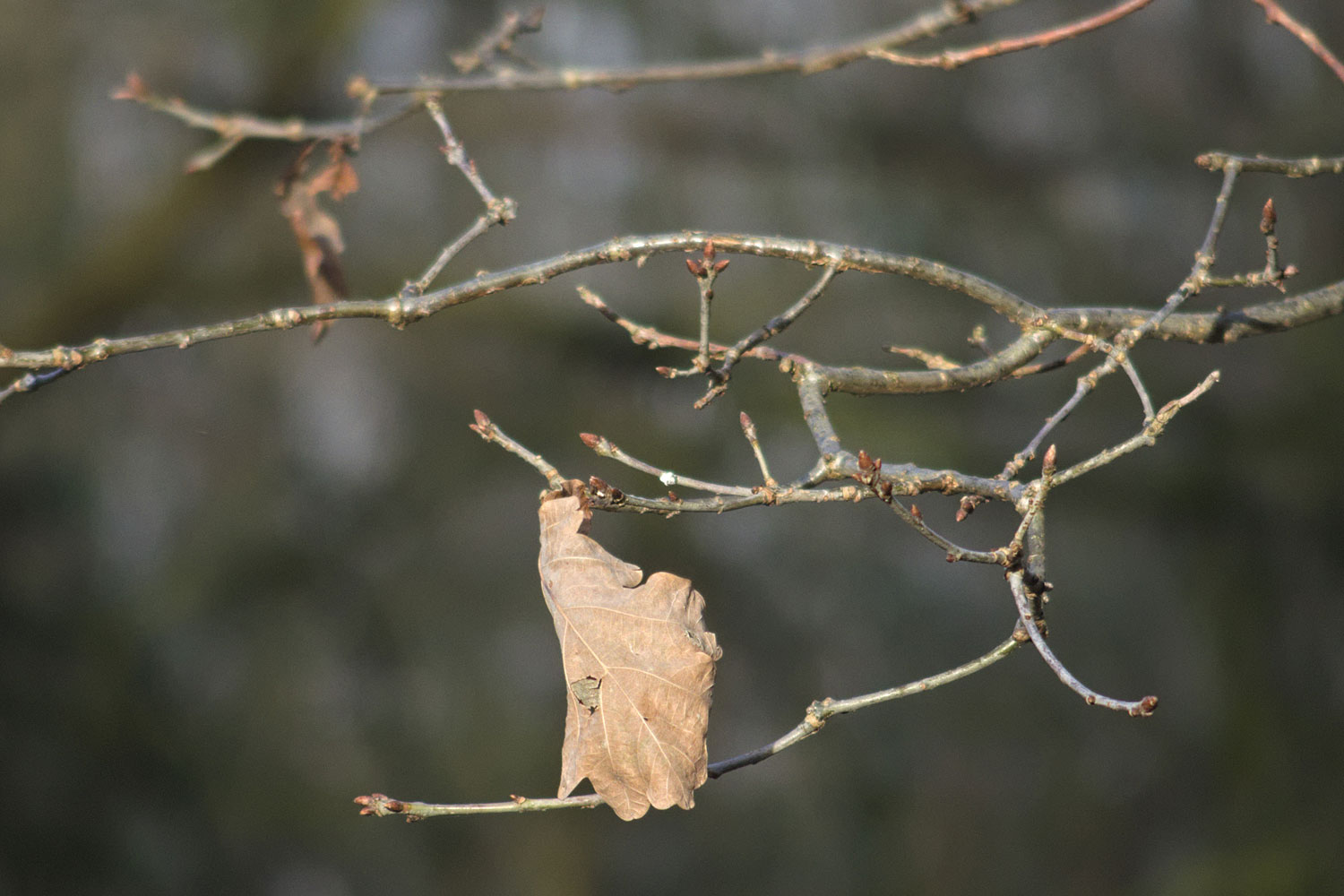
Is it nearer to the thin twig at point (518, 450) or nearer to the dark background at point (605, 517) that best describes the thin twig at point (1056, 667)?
the thin twig at point (518, 450)

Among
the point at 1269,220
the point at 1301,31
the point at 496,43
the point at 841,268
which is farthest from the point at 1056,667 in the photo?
the point at 496,43

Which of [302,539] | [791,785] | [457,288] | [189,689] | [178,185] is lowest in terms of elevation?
[791,785]

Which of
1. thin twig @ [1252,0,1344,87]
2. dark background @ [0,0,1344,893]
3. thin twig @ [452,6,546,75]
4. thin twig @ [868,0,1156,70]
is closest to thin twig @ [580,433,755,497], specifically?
thin twig @ [868,0,1156,70]

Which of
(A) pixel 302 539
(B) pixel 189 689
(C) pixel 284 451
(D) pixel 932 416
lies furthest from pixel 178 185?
(D) pixel 932 416

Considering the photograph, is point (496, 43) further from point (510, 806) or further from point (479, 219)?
point (510, 806)

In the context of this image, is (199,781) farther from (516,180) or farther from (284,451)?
(516,180)

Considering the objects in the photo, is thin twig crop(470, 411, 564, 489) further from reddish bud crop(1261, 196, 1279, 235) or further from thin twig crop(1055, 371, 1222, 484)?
reddish bud crop(1261, 196, 1279, 235)
